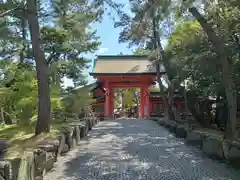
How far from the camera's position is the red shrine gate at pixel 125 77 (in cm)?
2152

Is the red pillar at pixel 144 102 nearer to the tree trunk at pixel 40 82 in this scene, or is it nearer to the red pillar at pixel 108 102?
the red pillar at pixel 108 102

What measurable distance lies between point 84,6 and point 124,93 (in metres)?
26.3

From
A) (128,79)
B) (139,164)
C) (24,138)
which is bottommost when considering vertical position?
(139,164)

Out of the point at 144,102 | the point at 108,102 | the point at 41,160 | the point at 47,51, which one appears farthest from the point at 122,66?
the point at 41,160

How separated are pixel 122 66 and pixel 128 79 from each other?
1.43 metres

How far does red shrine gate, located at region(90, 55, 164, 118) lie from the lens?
21.5 m

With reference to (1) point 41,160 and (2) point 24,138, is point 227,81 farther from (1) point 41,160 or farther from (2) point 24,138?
(2) point 24,138

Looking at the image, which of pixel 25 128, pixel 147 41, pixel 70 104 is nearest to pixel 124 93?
pixel 147 41

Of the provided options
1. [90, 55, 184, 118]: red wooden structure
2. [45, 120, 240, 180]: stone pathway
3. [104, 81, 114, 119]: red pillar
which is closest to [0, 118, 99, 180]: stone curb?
[45, 120, 240, 180]: stone pathway

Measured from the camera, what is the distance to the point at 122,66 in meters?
23.1

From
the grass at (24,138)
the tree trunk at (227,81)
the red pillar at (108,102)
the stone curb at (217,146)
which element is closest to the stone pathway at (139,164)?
the stone curb at (217,146)

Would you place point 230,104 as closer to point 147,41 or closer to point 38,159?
point 38,159

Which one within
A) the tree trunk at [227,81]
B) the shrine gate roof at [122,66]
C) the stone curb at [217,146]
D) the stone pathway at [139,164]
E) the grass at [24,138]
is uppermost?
the shrine gate roof at [122,66]

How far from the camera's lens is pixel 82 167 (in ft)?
20.4
